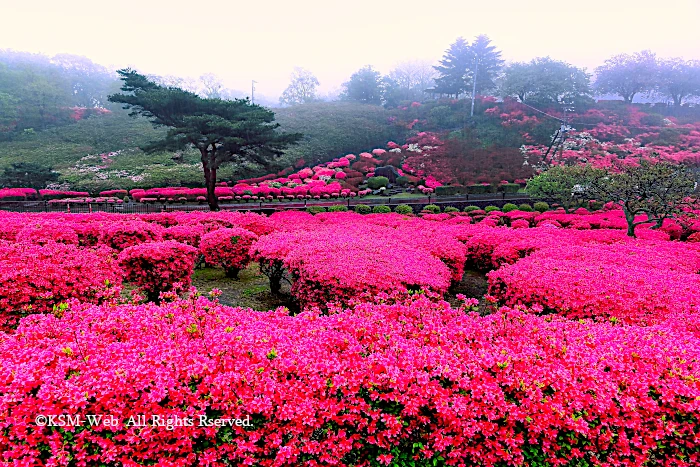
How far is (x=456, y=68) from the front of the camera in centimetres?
5941

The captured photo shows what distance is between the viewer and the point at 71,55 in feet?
306

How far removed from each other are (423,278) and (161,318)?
160 inches

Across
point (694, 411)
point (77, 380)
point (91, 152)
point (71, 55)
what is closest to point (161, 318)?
point (77, 380)

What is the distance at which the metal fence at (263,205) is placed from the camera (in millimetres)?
20688

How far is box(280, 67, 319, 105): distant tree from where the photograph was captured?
9012cm

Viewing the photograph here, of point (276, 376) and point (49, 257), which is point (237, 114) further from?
point (276, 376)

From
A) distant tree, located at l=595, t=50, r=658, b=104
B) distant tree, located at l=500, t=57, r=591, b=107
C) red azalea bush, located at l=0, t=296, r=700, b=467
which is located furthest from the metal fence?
distant tree, located at l=595, t=50, r=658, b=104

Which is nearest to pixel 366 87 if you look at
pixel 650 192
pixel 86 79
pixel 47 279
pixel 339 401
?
pixel 86 79

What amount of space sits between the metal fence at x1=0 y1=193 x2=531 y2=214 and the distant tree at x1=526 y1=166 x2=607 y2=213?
12.8 ft

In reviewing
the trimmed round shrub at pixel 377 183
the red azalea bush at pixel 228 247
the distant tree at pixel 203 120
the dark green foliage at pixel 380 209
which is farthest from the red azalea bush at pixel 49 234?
the trimmed round shrub at pixel 377 183

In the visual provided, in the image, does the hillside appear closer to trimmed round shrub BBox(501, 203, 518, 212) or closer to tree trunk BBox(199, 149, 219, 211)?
tree trunk BBox(199, 149, 219, 211)

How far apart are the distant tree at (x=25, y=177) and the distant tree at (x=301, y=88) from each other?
68386mm

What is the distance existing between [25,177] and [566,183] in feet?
129

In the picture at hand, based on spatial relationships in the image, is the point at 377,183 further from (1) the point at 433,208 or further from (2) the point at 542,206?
(2) the point at 542,206
